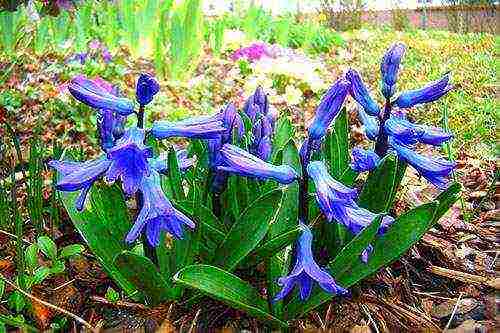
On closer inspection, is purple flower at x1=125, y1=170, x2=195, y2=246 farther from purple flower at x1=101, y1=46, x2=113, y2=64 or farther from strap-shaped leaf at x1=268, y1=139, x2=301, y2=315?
purple flower at x1=101, y1=46, x2=113, y2=64

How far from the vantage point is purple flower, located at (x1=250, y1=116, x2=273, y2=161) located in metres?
0.91

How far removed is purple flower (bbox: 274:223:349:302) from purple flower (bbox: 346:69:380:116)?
179mm

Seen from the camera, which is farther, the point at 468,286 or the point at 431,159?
the point at 468,286

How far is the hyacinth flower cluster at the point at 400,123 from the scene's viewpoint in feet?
2.70

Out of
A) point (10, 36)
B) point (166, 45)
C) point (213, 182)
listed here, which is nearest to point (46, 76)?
point (10, 36)

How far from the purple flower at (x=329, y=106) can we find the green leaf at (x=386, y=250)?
6.0 inches

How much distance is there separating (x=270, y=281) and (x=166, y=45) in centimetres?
227

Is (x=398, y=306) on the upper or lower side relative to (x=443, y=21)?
lower

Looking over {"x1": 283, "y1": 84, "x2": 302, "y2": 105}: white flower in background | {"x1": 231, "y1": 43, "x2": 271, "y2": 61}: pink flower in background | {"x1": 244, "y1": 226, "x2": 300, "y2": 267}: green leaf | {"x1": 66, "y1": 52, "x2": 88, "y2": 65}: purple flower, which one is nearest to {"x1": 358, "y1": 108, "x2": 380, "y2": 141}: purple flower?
{"x1": 244, "y1": 226, "x2": 300, "y2": 267}: green leaf

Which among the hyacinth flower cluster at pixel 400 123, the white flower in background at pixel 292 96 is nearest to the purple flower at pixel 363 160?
the hyacinth flower cluster at pixel 400 123

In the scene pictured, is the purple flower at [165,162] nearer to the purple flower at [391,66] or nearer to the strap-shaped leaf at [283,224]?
the strap-shaped leaf at [283,224]

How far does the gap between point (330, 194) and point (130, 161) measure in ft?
0.77

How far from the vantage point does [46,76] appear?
2738 mm

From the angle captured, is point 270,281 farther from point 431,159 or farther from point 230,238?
point 431,159
